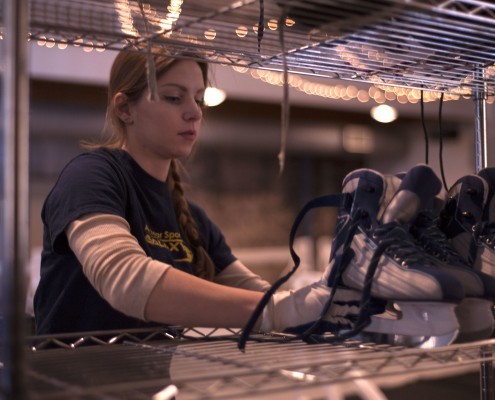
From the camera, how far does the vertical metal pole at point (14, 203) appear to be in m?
0.63

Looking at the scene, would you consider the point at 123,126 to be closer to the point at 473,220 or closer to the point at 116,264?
the point at 116,264

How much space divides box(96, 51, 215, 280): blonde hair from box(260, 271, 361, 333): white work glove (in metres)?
0.45

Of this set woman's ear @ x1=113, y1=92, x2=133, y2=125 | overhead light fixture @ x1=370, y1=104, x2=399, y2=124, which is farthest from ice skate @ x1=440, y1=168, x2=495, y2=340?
overhead light fixture @ x1=370, y1=104, x2=399, y2=124

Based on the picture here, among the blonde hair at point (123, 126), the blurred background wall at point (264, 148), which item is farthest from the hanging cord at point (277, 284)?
the blurred background wall at point (264, 148)

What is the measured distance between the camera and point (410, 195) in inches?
36.6

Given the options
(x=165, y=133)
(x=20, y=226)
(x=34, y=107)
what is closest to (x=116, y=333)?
(x=165, y=133)

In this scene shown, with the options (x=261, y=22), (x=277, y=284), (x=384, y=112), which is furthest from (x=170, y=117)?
(x=384, y=112)

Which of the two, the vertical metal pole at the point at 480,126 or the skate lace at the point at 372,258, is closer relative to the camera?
the skate lace at the point at 372,258

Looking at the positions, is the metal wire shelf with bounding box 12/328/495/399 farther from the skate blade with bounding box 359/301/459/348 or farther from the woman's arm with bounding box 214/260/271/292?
the woman's arm with bounding box 214/260/271/292

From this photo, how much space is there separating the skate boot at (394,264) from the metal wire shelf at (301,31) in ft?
0.67

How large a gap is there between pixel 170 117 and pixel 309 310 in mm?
497

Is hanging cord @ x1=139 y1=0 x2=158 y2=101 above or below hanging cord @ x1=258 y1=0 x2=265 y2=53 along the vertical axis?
below

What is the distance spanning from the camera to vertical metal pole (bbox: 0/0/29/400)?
632 mm

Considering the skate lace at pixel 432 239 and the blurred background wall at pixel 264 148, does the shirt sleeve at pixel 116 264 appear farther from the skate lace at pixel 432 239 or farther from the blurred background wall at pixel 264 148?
the blurred background wall at pixel 264 148
